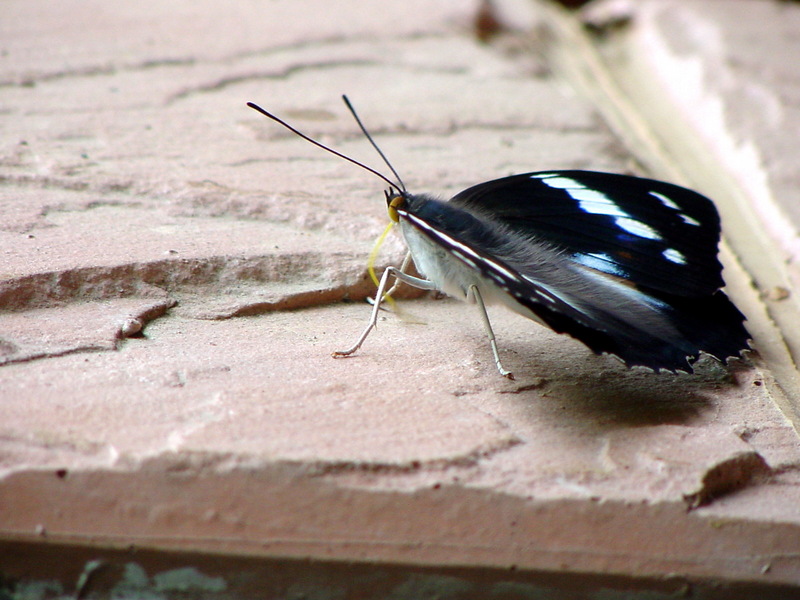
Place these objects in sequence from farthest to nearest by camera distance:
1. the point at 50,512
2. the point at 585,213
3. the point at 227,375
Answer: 1. the point at 585,213
2. the point at 227,375
3. the point at 50,512

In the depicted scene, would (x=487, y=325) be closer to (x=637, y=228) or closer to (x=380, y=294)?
(x=380, y=294)

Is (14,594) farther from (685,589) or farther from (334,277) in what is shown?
(685,589)

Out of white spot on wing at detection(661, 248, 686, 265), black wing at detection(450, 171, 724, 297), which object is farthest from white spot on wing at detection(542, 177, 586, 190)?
white spot on wing at detection(661, 248, 686, 265)

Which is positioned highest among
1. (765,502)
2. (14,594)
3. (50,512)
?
(765,502)

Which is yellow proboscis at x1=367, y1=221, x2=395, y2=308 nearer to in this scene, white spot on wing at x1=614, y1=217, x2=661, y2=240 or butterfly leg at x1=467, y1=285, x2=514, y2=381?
butterfly leg at x1=467, y1=285, x2=514, y2=381

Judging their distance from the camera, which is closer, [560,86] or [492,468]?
[492,468]

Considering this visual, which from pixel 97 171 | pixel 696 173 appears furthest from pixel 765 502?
pixel 97 171

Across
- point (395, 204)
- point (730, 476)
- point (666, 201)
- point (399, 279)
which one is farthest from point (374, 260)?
point (730, 476)
